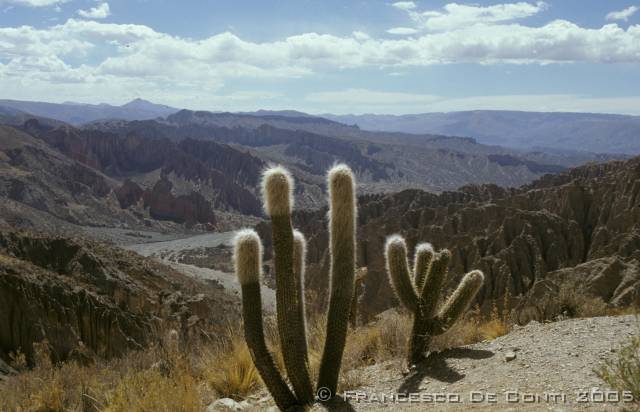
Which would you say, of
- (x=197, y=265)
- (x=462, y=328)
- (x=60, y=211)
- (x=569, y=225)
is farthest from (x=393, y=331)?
(x=60, y=211)

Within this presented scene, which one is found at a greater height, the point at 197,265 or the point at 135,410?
the point at 135,410

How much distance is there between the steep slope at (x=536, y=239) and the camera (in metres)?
26.8

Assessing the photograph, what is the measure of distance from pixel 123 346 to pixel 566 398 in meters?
21.4

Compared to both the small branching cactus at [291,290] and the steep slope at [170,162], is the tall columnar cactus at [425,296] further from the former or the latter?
the steep slope at [170,162]

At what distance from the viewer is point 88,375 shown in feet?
Answer: 26.8

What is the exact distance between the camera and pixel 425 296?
772 centimetres

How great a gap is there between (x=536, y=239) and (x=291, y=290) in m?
34.8

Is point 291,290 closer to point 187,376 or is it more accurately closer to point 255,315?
point 255,315

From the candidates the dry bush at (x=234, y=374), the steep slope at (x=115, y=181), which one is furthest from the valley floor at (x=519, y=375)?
the steep slope at (x=115, y=181)

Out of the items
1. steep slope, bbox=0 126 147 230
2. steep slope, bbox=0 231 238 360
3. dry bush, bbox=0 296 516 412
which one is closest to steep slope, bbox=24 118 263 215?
steep slope, bbox=0 126 147 230

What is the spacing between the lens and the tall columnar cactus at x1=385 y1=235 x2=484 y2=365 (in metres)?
7.45

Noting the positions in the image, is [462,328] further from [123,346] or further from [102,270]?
[102,270]

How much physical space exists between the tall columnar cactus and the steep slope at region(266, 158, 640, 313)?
17238 millimetres

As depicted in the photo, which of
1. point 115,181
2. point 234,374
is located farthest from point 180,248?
point 234,374
